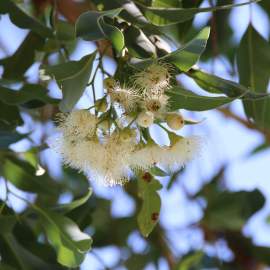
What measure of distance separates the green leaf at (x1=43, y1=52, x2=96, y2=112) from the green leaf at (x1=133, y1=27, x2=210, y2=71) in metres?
0.12

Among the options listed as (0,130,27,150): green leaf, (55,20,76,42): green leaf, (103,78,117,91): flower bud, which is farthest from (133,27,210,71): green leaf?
(55,20,76,42): green leaf

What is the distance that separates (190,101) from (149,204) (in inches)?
14.7

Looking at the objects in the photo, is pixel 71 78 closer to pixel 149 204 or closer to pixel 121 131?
pixel 121 131

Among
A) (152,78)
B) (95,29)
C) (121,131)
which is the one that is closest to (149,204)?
(121,131)

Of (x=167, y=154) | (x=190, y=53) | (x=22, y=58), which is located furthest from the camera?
(x=22, y=58)

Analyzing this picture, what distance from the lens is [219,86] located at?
5.40ft

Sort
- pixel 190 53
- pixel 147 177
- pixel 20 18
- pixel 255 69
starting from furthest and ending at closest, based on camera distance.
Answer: pixel 255 69 → pixel 20 18 → pixel 147 177 → pixel 190 53

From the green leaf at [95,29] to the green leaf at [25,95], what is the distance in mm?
375

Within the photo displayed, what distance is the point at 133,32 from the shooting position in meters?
1.64

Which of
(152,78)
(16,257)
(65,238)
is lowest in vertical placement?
(16,257)

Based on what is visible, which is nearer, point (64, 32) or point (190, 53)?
point (190, 53)

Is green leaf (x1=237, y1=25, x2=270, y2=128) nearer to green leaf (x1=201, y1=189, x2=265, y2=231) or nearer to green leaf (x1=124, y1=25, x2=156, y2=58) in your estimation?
green leaf (x1=124, y1=25, x2=156, y2=58)

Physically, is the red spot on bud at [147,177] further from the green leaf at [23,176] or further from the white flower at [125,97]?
the green leaf at [23,176]

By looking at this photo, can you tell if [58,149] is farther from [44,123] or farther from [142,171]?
[44,123]
